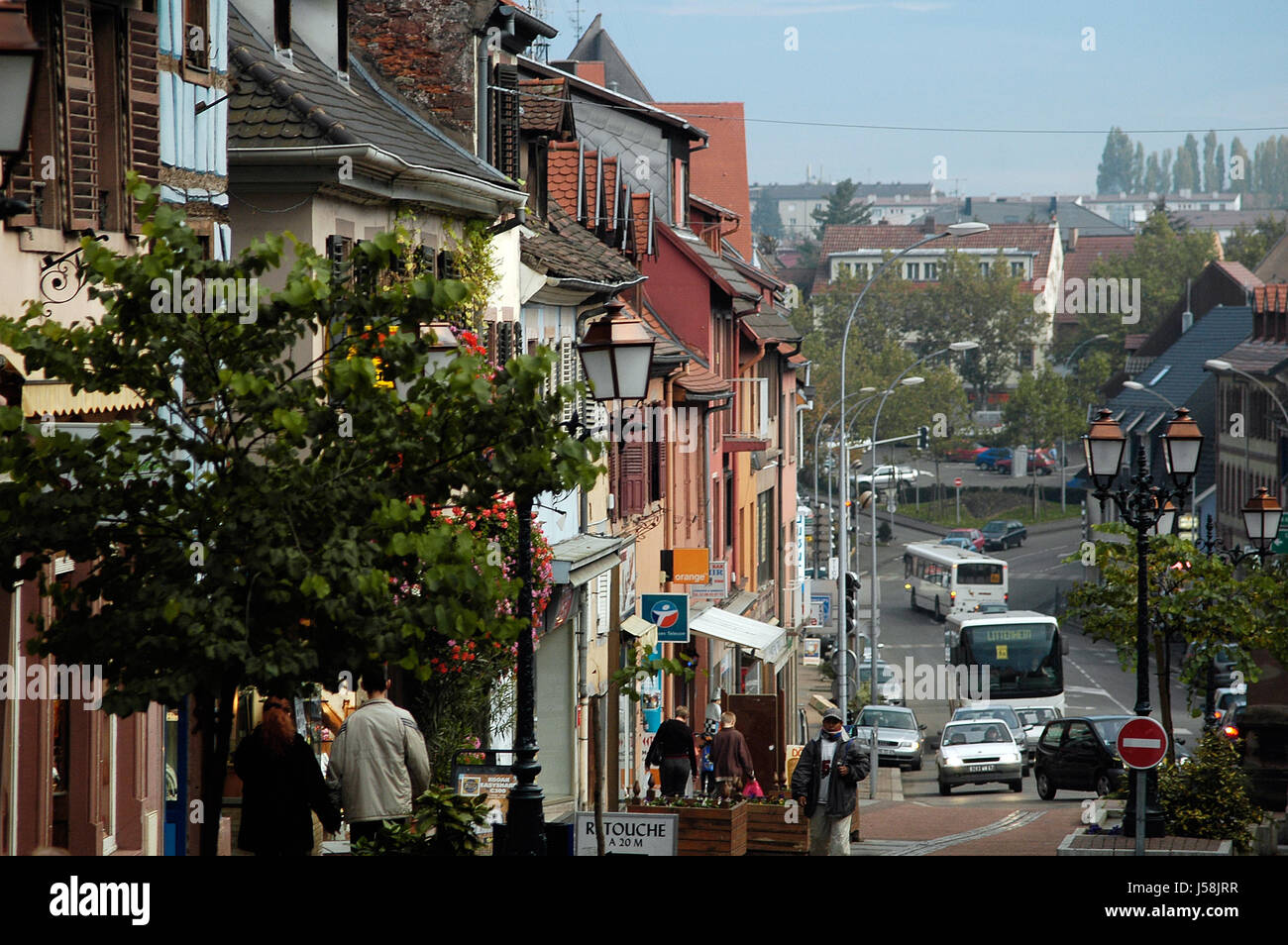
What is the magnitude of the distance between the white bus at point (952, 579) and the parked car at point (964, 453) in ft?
137

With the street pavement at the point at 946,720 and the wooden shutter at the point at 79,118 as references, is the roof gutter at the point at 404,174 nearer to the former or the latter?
the wooden shutter at the point at 79,118

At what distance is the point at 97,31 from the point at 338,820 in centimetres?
618

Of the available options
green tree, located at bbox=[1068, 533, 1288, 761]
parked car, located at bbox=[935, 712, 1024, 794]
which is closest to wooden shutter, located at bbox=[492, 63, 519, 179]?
green tree, located at bbox=[1068, 533, 1288, 761]

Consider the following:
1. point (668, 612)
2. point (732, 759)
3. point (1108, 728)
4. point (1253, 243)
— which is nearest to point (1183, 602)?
point (732, 759)

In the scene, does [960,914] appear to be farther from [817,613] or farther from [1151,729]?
[817,613]

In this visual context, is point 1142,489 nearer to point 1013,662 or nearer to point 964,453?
point 1013,662

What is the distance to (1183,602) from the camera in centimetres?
2406

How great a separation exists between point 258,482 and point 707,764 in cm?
1972

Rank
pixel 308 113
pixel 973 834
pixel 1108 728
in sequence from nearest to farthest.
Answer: pixel 308 113, pixel 973 834, pixel 1108 728

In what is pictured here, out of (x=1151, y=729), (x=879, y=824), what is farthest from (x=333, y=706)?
(x=879, y=824)

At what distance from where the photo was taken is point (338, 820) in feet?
36.0

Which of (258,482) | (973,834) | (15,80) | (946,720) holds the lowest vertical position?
(946,720)

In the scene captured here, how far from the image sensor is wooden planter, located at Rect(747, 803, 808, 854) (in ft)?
61.3

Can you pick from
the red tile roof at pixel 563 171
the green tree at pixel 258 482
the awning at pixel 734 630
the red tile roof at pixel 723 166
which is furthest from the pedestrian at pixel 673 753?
the red tile roof at pixel 723 166
